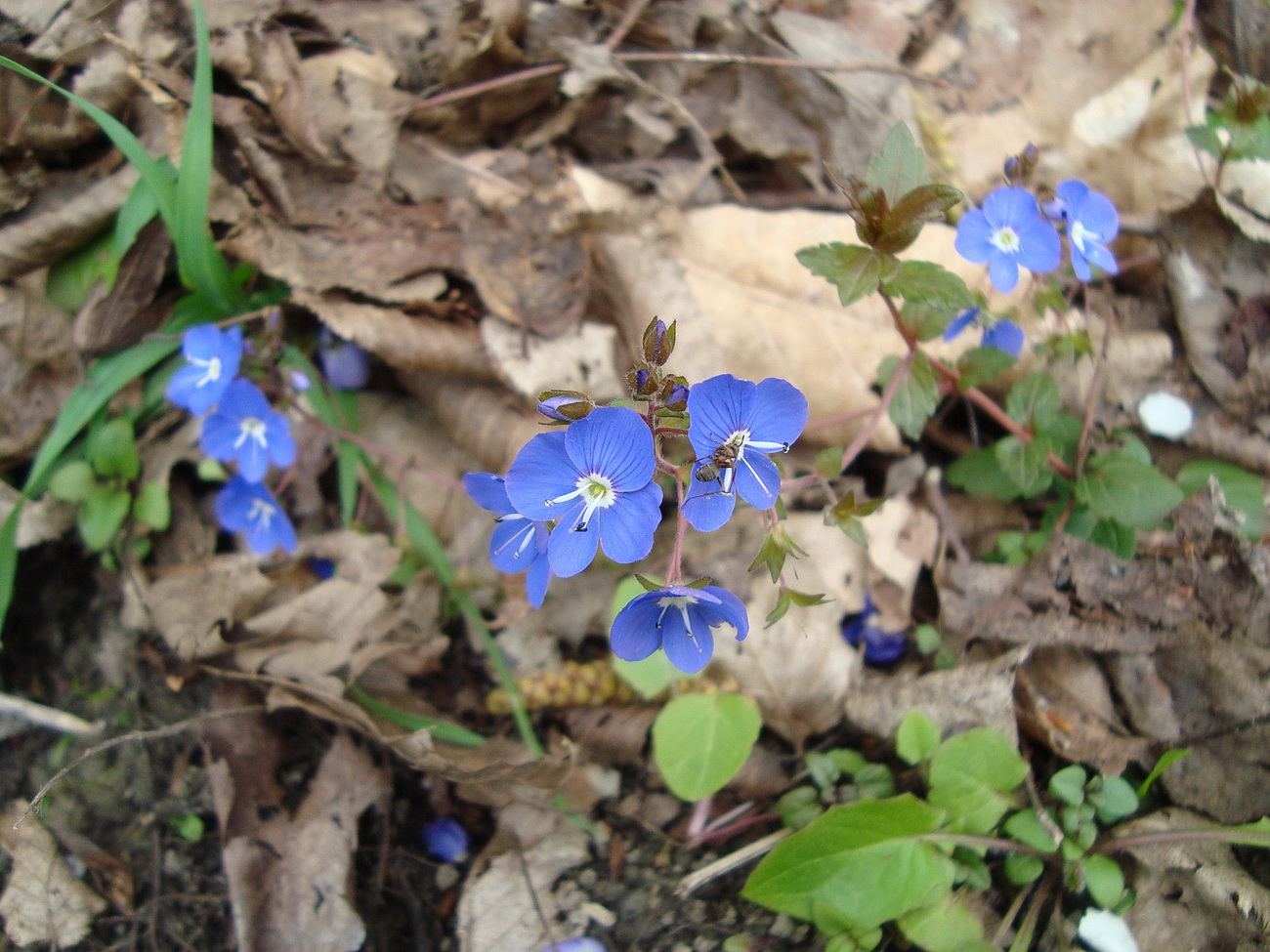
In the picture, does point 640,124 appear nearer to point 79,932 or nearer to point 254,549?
Answer: point 254,549

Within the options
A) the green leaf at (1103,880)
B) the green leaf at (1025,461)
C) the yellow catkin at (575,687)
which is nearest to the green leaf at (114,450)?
the yellow catkin at (575,687)

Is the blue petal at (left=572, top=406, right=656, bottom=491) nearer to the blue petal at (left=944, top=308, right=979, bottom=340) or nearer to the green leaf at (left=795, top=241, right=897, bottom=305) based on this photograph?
the green leaf at (left=795, top=241, right=897, bottom=305)

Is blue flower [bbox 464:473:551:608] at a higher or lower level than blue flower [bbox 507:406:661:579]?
lower

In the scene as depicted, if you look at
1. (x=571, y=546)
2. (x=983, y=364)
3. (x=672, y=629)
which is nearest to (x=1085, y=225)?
(x=983, y=364)


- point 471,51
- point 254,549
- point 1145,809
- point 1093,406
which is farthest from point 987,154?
point 254,549

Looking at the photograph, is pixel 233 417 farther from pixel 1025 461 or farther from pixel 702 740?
pixel 1025 461

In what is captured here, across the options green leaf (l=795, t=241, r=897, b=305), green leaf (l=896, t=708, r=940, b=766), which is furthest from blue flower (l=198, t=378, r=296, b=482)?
green leaf (l=896, t=708, r=940, b=766)
